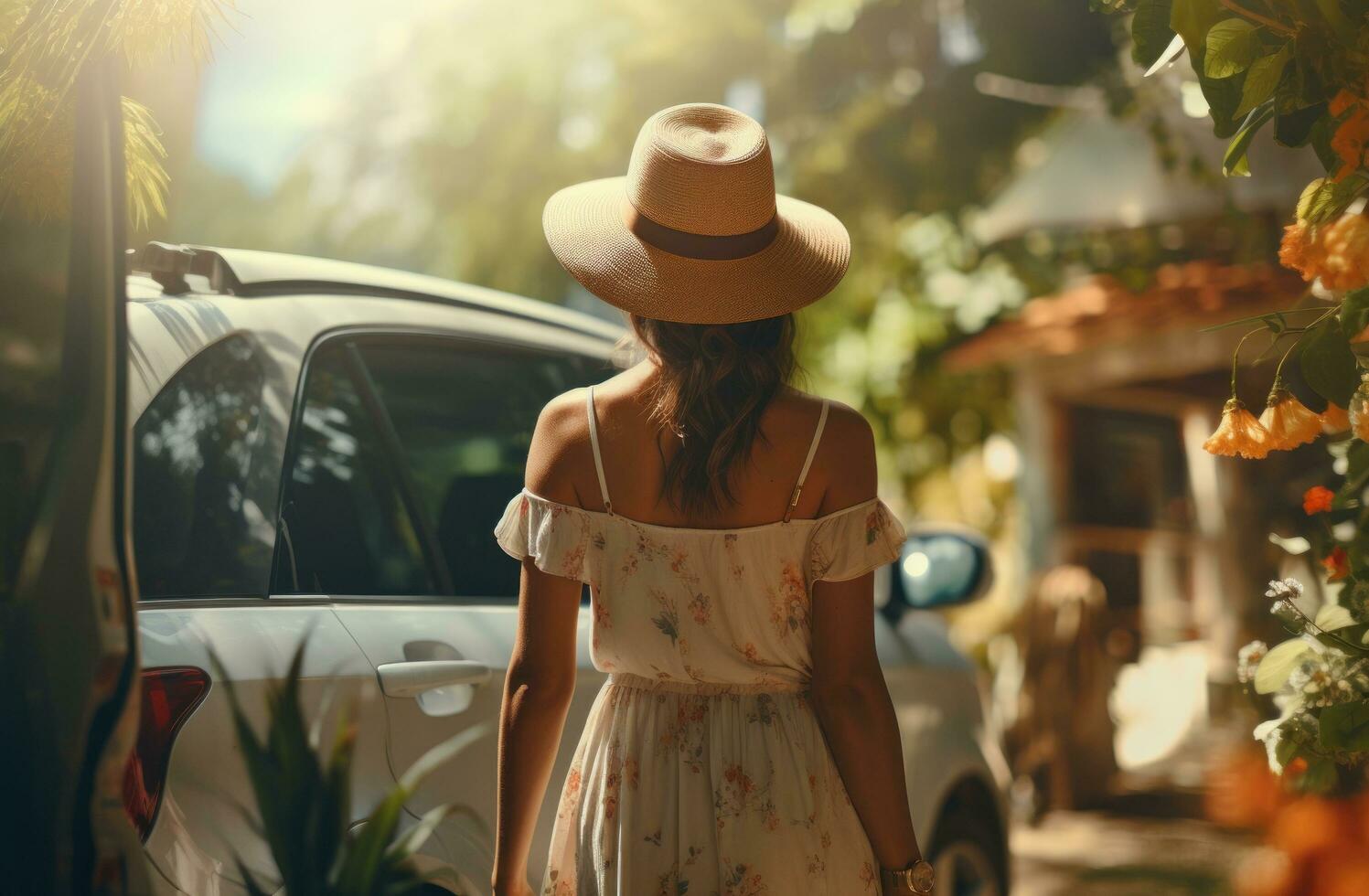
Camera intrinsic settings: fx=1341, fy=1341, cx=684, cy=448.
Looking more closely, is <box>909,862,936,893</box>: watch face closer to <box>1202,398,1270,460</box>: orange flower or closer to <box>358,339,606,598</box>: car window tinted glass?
<box>1202,398,1270,460</box>: orange flower

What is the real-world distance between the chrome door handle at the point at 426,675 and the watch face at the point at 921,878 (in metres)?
0.77

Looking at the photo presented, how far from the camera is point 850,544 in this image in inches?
75.3

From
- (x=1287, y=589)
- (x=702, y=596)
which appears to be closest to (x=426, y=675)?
(x=702, y=596)

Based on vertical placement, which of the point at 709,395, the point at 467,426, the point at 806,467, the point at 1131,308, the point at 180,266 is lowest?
the point at 806,467

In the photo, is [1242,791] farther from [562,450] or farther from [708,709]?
[562,450]

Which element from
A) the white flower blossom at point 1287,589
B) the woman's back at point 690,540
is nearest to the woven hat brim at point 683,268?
the woman's back at point 690,540

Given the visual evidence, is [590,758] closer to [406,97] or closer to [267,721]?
[267,721]

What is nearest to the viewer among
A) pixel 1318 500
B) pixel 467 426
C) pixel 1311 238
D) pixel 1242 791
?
pixel 1311 238

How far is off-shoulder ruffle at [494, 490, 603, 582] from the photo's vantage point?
1.89m

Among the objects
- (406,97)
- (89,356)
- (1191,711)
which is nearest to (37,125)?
(89,356)

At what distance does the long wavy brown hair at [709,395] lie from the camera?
1869 millimetres

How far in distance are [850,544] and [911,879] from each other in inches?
19.8

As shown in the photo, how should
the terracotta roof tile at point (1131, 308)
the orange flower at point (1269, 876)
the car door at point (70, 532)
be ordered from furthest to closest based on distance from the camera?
the terracotta roof tile at point (1131, 308) → the orange flower at point (1269, 876) → the car door at point (70, 532)

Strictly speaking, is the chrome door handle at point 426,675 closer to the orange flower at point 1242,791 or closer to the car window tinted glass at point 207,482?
the car window tinted glass at point 207,482
